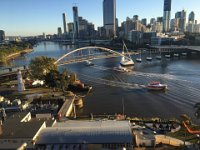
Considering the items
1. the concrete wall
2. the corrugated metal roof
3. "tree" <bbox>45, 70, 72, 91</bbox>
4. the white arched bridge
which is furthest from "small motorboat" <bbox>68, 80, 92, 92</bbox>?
the concrete wall

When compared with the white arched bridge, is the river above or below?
below

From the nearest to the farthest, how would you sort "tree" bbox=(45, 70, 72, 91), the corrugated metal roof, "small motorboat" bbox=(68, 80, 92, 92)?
the corrugated metal roof < "tree" bbox=(45, 70, 72, 91) < "small motorboat" bbox=(68, 80, 92, 92)

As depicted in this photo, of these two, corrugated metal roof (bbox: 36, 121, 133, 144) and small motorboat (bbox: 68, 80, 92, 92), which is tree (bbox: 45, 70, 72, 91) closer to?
small motorboat (bbox: 68, 80, 92, 92)

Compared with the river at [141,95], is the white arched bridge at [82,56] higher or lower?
higher

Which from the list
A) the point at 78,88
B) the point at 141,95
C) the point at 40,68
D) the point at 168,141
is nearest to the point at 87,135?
the point at 168,141

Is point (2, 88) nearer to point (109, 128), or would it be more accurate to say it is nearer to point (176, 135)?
point (109, 128)

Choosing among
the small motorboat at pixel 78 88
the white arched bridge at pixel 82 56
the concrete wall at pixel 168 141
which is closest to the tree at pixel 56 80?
the small motorboat at pixel 78 88

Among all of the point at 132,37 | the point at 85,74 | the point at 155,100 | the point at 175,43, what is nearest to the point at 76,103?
the point at 155,100

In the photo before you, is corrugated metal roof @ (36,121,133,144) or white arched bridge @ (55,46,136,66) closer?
corrugated metal roof @ (36,121,133,144)

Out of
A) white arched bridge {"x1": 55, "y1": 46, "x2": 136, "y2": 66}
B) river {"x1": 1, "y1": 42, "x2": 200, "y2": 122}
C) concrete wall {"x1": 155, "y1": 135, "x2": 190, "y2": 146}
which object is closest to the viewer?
concrete wall {"x1": 155, "y1": 135, "x2": 190, "y2": 146}

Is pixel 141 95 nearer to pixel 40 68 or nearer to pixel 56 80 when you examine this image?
pixel 56 80

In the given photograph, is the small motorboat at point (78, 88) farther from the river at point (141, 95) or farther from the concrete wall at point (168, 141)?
the concrete wall at point (168, 141)
